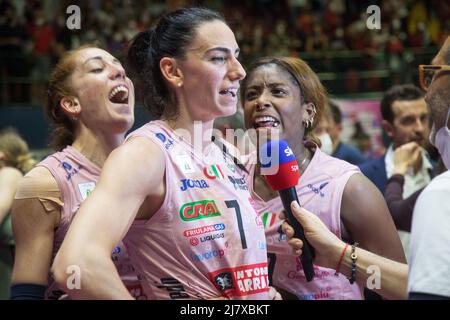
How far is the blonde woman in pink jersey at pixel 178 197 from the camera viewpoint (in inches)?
73.4

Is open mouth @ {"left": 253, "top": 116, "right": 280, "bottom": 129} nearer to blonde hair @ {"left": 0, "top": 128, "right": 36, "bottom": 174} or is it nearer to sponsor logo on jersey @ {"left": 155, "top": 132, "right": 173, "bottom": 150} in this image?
sponsor logo on jersey @ {"left": 155, "top": 132, "right": 173, "bottom": 150}

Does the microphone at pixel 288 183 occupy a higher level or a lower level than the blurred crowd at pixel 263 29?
lower

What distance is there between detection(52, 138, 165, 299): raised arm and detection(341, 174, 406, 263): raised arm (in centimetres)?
99

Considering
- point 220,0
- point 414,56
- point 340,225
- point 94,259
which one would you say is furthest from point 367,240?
point 220,0

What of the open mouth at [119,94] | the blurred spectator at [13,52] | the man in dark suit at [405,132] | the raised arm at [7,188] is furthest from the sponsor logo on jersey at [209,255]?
the blurred spectator at [13,52]

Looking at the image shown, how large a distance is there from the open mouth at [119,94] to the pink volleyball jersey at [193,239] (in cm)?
75

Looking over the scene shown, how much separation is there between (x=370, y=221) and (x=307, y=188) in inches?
11.6

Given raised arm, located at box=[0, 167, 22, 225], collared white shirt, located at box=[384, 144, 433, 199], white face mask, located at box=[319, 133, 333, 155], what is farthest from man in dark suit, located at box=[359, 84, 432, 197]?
raised arm, located at box=[0, 167, 22, 225]

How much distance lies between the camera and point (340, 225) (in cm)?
279

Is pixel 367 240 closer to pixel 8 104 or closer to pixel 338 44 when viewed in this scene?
pixel 8 104

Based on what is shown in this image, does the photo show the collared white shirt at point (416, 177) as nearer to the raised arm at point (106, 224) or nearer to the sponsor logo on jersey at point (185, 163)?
the sponsor logo on jersey at point (185, 163)

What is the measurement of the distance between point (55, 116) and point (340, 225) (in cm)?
137

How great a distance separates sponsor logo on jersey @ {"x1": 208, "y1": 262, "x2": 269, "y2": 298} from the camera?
2.19 meters

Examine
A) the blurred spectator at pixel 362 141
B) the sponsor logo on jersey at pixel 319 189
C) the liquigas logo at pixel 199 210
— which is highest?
the liquigas logo at pixel 199 210
